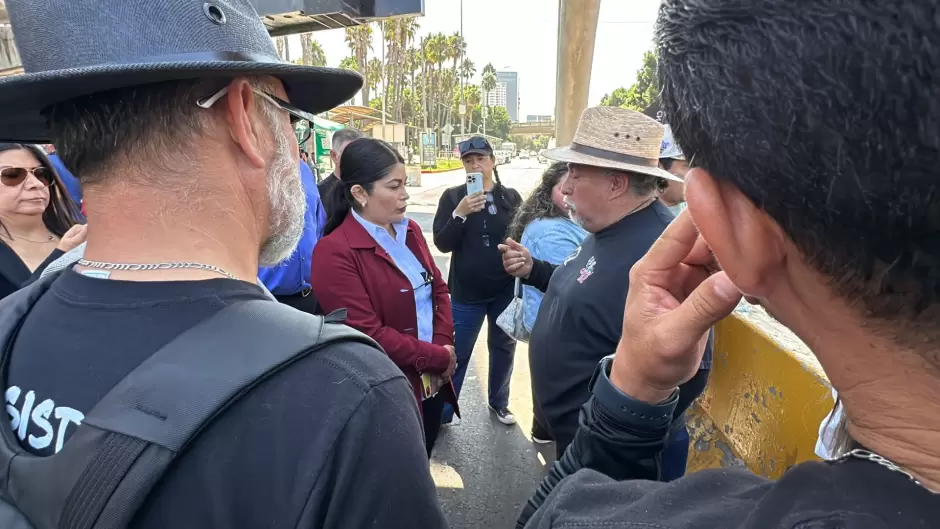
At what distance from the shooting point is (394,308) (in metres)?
3.04

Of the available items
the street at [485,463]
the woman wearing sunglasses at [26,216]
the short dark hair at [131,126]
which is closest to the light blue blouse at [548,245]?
the street at [485,463]

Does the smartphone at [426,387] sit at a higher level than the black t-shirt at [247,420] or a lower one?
lower

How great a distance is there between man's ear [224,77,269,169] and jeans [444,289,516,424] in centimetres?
349

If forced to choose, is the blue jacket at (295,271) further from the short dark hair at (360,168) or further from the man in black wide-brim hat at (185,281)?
the man in black wide-brim hat at (185,281)

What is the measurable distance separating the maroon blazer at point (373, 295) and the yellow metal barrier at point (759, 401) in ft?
4.80

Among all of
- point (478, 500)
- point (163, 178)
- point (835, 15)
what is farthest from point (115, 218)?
point (478, 500)

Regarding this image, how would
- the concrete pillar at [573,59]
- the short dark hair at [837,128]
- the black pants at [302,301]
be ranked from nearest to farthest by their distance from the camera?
the short dark hair at [837,128] → the black pants at [302,301] → the concrete pillar at [573,59]

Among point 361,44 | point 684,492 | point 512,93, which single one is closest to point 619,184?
point 684,492

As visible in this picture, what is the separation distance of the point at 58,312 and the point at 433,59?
63.5 m

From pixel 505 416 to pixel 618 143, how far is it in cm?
265

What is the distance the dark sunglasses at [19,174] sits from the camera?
2.68 m

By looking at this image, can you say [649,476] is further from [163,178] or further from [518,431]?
[518,431]

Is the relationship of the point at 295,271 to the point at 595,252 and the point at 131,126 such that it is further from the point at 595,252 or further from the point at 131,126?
the point at 131,126

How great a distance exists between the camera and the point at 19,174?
272 centimetres
